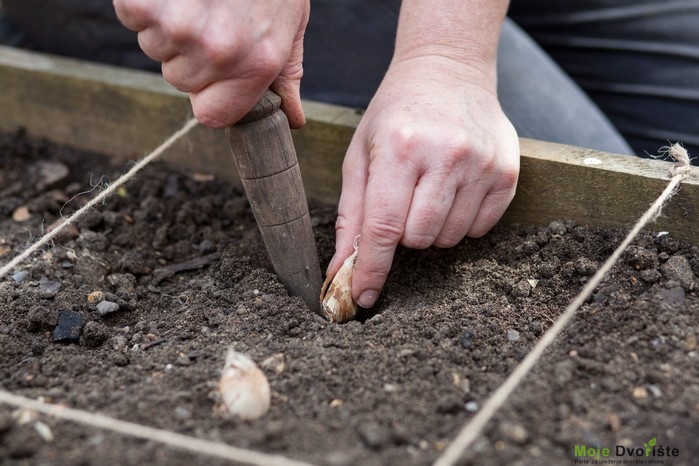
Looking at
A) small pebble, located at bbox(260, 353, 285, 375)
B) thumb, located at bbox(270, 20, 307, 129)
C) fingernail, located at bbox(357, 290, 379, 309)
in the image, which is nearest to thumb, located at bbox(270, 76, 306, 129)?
thumb, located at bbox(270, 20, 307, 129)

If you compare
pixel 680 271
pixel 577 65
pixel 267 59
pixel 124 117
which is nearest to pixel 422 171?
pixel 267 59

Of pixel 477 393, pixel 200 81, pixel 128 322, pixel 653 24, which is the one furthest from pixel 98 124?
pixel 653 24

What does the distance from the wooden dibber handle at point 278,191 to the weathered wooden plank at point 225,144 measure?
377 mm

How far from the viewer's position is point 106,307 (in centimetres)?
138

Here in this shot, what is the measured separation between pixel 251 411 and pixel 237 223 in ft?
2.61

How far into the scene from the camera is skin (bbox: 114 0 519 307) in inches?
42.9

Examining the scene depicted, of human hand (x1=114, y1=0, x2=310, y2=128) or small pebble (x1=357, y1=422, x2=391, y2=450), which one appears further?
human hand (x1=114, y1=0, x2=310, y2=128)

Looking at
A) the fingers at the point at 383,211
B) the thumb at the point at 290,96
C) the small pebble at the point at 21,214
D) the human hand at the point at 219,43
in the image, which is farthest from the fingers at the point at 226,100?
the small pebble at the point at 21,214

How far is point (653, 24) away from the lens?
6.89 feet

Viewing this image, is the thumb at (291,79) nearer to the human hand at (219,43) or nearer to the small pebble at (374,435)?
the human hand at (219,43)

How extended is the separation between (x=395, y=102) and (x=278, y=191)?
309 mm

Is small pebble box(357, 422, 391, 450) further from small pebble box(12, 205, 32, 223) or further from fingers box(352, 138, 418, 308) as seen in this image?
small pebble box(12, 205, 32, 223)

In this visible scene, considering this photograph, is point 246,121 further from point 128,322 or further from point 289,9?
point 128,322

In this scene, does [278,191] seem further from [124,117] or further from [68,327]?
[124,117]
